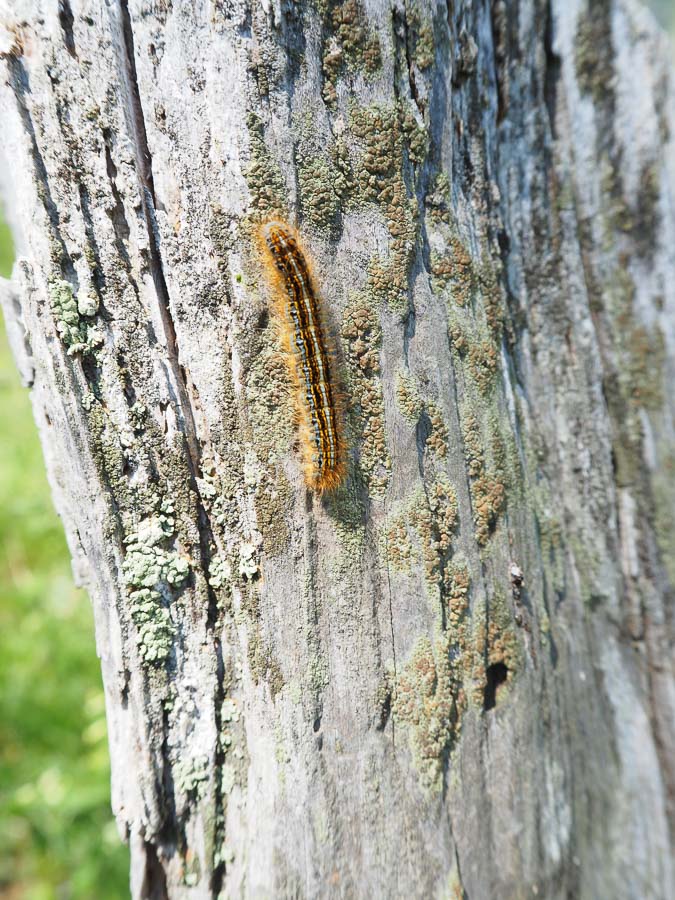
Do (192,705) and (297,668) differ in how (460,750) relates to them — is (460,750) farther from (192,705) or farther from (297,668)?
(192,705)

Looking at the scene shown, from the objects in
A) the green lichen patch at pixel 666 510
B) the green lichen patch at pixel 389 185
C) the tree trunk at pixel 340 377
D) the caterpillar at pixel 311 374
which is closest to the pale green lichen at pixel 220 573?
the tree trunk at pixel 340 377

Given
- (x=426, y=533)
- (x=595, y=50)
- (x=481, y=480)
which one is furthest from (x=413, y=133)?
(x=426, y=533)

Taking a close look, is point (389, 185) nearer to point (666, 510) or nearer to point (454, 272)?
point (454, 272)

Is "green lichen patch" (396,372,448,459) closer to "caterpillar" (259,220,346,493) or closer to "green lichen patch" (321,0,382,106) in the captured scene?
"caterpillar" (259,220,346,493)

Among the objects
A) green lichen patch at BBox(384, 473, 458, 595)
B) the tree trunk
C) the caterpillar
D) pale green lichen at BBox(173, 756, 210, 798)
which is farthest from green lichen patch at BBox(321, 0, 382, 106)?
pale green lichen at BBox(173, 756, 210, 798)

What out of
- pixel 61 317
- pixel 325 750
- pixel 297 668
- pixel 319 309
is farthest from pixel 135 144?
pixel 325 750

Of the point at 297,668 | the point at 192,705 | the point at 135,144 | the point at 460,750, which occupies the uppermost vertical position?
the point at 135,144
